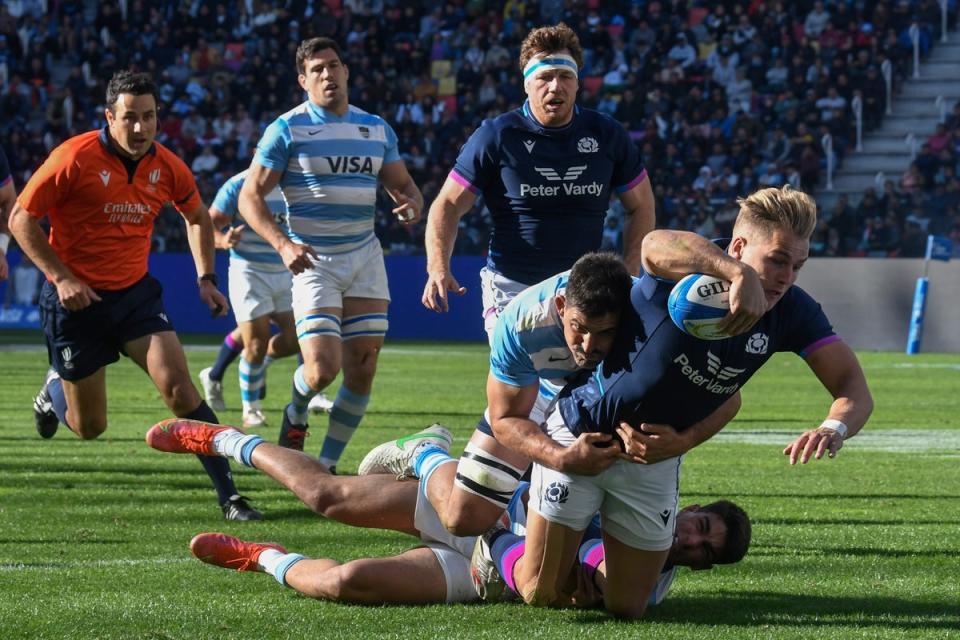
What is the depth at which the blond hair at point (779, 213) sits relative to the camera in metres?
4.95

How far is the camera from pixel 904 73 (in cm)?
2939

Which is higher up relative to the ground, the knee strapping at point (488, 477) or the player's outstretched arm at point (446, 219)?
the player's outstretched arm at point (446, 219)

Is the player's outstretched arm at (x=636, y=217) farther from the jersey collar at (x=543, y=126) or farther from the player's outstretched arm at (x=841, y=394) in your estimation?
the player's outstretched arm at (x=841, y=394)

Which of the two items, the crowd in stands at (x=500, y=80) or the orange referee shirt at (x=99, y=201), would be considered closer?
the orange referee shirt at (x=99, y=201)

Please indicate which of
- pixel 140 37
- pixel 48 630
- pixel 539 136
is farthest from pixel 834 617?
pixel 140 37

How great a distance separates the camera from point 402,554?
564cm

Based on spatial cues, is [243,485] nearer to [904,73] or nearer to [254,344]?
[254,344]

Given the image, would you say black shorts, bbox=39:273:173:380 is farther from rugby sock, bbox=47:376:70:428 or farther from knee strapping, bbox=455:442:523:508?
knee strapping, bbox=455:442:523:508

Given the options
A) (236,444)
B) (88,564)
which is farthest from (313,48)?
(88,564)

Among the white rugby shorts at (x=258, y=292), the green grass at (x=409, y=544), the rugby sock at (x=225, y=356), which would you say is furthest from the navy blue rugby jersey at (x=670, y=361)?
the rugby sock at (x=225, y=356)

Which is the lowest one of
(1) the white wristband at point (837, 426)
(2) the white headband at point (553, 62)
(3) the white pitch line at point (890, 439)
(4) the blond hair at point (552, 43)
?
(3) the white pitch line at point (890, 439)

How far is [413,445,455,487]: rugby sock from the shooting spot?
616cm

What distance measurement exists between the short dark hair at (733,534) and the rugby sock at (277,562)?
63.0 inches

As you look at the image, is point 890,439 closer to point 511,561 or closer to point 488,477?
point 488,477
